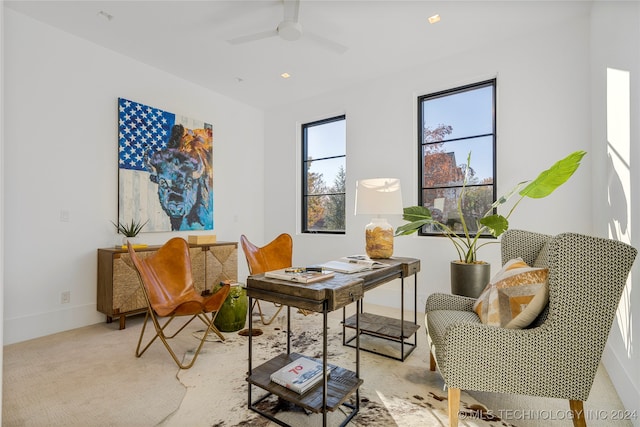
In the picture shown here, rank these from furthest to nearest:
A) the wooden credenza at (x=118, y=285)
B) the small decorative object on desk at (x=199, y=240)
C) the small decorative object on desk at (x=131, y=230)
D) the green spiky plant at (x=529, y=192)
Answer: the small decorative object on desk at (x=199, y=240)
the small decorative object on desk at (x=131, y=230)
the wooden credenza at (x=118, y=285)
the green spiky plant at (x=529, y=192)

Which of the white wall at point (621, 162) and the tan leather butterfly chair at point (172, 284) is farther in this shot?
the tan leather butterfly chair at point (172, 284)

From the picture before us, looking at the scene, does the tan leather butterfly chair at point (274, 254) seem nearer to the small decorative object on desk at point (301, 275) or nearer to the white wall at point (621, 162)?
the small decorative object on desk at point (301, 275)

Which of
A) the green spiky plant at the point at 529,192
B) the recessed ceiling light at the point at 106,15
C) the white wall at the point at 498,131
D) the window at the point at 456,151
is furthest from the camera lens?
the window at the point at 456,151

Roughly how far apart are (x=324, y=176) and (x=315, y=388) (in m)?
3.40

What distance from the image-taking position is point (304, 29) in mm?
3107

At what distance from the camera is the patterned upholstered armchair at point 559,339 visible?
1.38 metres

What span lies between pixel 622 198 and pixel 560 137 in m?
1.24

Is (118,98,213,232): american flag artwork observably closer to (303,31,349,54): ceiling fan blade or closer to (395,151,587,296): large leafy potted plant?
(303,31,349,54): ceiling fan blade

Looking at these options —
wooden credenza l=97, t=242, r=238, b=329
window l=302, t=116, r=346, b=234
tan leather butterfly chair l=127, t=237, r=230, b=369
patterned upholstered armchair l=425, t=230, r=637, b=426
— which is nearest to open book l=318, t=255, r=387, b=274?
patterned upholstered armchair l=425, t=230, r=637, b=426

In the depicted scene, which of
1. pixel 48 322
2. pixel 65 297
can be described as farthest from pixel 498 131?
pixel 48 322

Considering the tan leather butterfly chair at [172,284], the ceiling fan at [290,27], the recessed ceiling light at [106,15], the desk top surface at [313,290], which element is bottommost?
the tan leather butterfly chair at [172,284]

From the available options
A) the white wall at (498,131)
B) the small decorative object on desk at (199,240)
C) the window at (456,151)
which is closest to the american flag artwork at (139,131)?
the small decorative object on desk at (199,240)

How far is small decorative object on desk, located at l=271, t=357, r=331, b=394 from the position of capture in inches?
65.6

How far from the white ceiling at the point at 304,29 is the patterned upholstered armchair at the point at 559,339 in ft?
7.82
